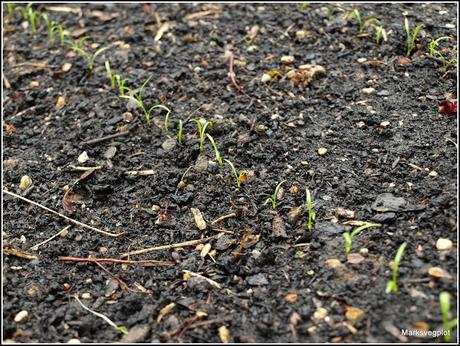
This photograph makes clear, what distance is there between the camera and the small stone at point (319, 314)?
82.2 inches

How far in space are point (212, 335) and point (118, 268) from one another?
57cm

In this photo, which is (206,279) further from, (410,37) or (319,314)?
(410,37)

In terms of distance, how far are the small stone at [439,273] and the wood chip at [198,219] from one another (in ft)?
3.29

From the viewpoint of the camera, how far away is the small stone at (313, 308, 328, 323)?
2088mm

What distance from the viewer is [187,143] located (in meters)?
2.89

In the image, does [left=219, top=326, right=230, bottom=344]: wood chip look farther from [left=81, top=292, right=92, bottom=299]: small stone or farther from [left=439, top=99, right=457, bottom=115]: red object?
[left=439, top=99, right=457, bottom=115]: red object

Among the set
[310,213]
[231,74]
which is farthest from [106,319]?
[231,74]

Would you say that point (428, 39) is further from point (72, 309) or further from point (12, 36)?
point (12, 36)

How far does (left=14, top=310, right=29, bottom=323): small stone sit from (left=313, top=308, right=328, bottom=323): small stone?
1.19 m

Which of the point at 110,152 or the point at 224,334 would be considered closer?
the point at 224,334

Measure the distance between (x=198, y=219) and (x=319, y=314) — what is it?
2.46 ft

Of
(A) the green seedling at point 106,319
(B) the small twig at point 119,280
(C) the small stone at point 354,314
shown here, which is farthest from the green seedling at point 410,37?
(A) the green seedling at point 106,319

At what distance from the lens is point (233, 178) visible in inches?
105

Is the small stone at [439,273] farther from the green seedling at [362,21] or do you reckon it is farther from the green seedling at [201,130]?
the green seedling at [362,21]
